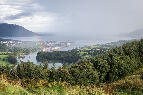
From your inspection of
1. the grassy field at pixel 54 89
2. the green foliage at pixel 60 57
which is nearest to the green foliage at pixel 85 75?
the grassy field at pixel 54 89

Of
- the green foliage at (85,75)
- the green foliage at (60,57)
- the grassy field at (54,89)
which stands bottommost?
the green foliage at (60,57)

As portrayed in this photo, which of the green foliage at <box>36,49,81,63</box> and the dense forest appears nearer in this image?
the dense forest

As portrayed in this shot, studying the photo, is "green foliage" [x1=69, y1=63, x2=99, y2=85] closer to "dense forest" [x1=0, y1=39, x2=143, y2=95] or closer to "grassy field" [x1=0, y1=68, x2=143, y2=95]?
"dense forest" [x1=0, y1=39, x2=143, y2=95]

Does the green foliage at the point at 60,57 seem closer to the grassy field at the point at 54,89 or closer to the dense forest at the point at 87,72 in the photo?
the dense forest at the point at 87,72

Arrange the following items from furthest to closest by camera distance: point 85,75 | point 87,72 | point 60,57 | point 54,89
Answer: point 60,57
point 87,72
point 85,75
point 54,89

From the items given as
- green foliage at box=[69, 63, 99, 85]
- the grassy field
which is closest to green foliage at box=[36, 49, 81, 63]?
green foliage at box=[69, 63, 99, 85]

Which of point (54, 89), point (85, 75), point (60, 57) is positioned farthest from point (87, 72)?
point (60, 57)

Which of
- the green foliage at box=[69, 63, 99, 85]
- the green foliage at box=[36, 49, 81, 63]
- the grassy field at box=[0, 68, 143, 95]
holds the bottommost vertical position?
the green foliage at box=[36, 49, 81, 63]

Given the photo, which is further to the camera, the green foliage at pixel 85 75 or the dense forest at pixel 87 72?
the green foliage at pixel 85 75

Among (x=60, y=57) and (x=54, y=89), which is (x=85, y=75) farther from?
(x=60, y=57)

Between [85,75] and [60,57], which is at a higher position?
[85,75]

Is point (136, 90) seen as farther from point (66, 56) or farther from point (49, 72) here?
point (66, 56)
